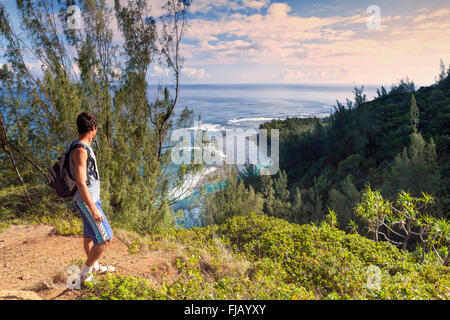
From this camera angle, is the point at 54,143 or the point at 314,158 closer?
the point at 54,143

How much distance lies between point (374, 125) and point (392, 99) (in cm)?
678

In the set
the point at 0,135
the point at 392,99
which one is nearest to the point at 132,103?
the point at 0,135

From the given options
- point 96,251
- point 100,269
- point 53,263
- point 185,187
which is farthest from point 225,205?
point 96,251

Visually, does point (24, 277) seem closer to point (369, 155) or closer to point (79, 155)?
point (79, 155)

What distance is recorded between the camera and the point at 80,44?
618 cm

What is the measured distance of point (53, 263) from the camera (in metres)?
3.52

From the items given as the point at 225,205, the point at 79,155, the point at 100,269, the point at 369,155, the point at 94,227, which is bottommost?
the point at 225,205

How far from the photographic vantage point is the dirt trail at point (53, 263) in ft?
8.66

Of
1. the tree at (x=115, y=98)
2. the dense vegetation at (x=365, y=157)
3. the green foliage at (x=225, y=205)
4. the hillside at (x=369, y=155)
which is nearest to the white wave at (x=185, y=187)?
the tree at (x=115, y=98)

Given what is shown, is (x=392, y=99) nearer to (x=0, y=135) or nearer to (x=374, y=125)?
(x=374, y=125)

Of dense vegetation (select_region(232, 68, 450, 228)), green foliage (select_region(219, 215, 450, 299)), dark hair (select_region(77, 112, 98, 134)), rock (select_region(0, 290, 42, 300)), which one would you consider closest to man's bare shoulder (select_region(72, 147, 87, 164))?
dark hair (select_region(77, 112, 98, 134))

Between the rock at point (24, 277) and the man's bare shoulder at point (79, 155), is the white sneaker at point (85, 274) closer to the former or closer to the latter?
the man's bare shoulder at point (79, 155)

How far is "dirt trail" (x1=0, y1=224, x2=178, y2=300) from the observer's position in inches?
104
